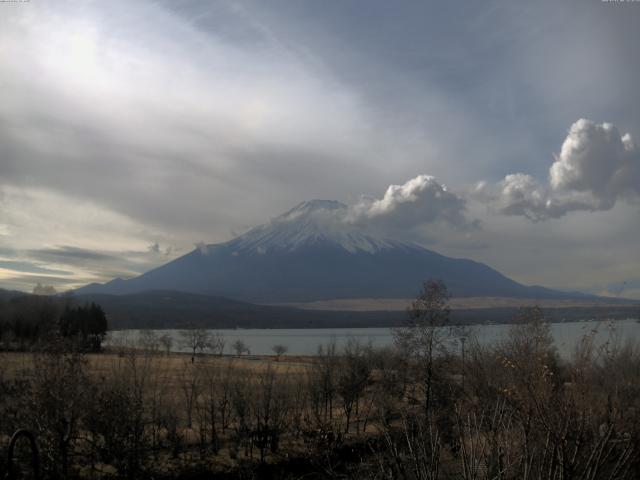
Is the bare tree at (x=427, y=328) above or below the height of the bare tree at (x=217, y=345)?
above

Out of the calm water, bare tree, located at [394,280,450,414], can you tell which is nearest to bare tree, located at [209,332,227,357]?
the calm water

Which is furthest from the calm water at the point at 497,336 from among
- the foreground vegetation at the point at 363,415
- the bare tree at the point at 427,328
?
the bare tree at the point at 427,328

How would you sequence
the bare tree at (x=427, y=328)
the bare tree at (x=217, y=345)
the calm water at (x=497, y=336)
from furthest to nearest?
the bare tree at (x=217, y=345) → the bare tree at (x=427, y=328) → the calm water at (x=497, y=336)

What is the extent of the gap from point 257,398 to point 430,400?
10.0 m

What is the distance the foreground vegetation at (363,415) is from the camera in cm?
884

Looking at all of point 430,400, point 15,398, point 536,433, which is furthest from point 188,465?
point 536,433

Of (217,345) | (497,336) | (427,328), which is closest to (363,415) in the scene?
(427,328)

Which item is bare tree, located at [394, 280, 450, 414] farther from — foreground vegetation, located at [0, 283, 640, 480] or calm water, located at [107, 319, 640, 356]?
calm water, located at [107, 319, 640, 356]

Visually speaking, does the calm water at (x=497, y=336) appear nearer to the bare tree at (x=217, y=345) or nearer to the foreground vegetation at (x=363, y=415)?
the foreground vegetation at (x=363, y=415)

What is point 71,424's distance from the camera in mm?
18312

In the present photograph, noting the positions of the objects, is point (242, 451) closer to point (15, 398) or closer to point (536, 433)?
point (15, 398)

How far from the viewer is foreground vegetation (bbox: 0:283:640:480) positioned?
8836 millimetres

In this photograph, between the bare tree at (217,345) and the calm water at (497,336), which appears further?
the bare tree at (217,345)

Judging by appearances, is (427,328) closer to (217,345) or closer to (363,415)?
(363,415)
